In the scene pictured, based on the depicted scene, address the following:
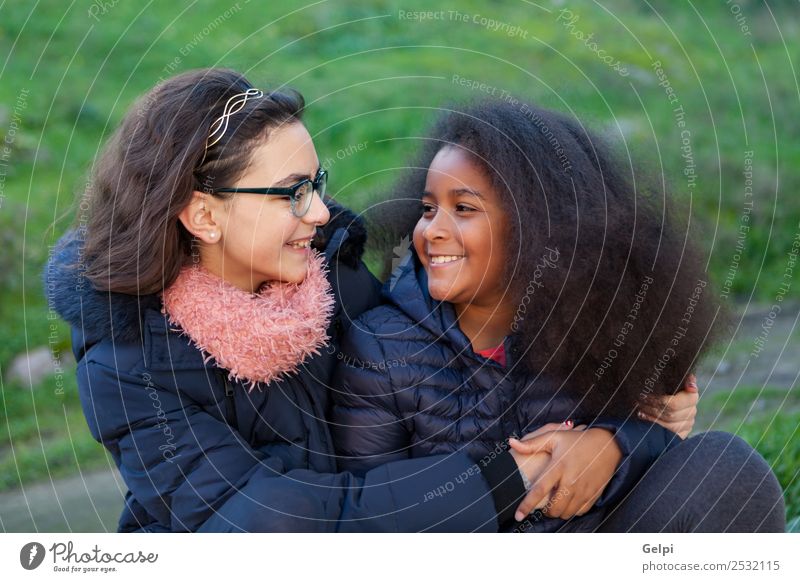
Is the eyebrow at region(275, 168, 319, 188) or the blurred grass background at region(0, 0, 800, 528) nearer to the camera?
the eyebrow at region(275, 168, 319, 188)

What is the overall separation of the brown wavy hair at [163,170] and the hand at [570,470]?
822mm

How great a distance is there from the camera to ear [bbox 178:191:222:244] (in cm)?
195

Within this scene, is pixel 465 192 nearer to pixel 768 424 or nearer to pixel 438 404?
pixel 438 404

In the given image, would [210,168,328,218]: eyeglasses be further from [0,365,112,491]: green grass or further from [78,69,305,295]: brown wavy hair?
[0,365,112,491]: green grass

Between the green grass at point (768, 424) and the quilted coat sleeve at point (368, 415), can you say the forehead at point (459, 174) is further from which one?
the green grass at point (768, 424)

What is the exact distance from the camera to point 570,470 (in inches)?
77.5

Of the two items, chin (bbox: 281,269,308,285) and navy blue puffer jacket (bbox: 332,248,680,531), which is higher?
chin (bbox: 281,269,308,285)

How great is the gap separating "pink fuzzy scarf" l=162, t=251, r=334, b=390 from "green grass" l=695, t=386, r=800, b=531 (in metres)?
1.42

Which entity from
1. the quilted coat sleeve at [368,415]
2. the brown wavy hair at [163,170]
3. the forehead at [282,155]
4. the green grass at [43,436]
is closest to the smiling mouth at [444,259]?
the quilted coat sleeve at [368,415]

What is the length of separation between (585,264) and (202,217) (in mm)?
825

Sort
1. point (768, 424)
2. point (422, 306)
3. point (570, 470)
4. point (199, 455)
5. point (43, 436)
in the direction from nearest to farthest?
point (199, 455)
point (570, 470)
point (422, 306)
point (768, 424)
point (43, 436)

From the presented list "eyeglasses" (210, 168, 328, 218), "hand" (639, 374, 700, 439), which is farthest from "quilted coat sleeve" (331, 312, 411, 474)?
"hand" (639, 374, 700, 439)

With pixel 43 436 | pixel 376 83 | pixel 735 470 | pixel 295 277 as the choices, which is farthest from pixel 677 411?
pixel 376 83
